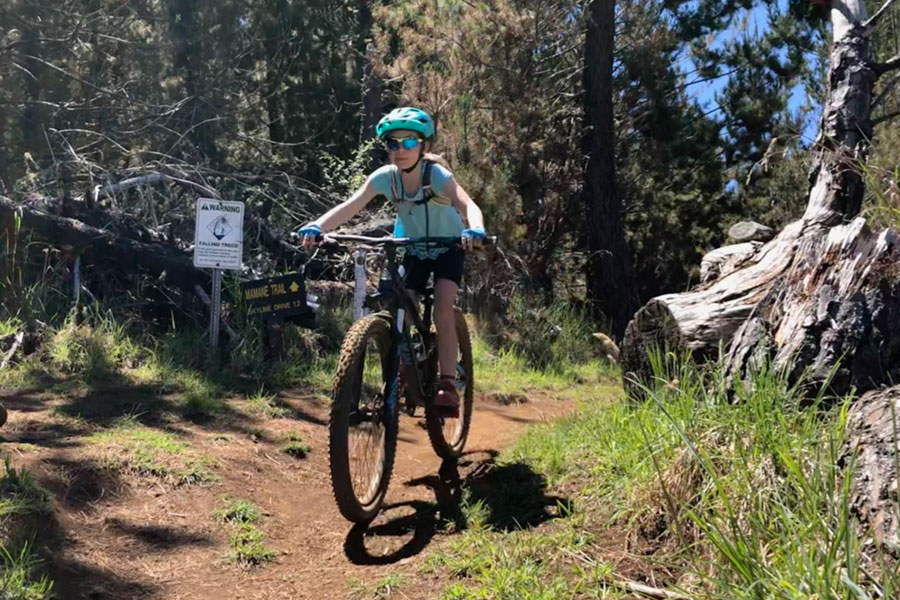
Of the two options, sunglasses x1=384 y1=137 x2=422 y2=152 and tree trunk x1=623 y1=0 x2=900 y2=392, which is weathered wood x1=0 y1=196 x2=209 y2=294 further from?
tree trunk x1=623 y1=0 x2=900 y2=392

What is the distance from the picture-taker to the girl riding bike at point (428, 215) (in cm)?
443

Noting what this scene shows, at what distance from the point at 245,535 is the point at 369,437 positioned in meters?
0.72

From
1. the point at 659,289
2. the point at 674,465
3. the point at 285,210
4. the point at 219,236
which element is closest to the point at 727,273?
the point at 674,465

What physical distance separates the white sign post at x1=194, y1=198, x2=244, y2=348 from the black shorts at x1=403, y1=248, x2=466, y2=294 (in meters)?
2.39

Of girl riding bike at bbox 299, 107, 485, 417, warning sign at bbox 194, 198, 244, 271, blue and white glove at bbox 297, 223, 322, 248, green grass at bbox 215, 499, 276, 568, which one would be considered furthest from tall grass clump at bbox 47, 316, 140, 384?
blue and white glove at bbox 297, 223, 322, 248

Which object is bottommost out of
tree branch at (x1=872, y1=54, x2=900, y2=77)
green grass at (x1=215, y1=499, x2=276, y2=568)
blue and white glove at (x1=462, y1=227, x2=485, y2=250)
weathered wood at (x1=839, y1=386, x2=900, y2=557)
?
green grass at (x1=215, y1=499, x2=276, y2=568)

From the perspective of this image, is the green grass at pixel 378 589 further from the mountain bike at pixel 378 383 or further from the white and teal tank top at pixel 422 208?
the white and teal tank top at pixel 422 208

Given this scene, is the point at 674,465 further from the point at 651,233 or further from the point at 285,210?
the point at 651,233

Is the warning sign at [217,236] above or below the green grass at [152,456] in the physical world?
above

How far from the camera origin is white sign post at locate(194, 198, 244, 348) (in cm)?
650

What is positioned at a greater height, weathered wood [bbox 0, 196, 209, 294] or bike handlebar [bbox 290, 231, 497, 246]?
bike handlebar [bbox 290, 231, 497, 246]

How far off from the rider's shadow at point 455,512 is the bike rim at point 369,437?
0.63 ft

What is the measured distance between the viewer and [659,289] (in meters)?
12.4

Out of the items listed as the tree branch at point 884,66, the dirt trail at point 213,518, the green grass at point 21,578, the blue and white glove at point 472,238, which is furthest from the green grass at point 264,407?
the tree branch at point 884,66
